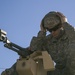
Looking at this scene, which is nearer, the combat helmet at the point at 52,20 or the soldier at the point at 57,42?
the soldier at the point at 57,42

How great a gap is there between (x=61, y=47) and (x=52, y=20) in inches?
29.2

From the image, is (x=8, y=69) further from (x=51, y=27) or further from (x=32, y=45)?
(x=51, y=27)

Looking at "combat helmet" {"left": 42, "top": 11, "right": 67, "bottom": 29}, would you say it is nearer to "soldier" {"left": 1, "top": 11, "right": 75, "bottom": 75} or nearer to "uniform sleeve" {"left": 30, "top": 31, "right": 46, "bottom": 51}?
"soldier" {"left": 1, "top": 11, "right": 75, "bottom": 75}

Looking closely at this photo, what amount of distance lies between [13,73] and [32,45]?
828mm

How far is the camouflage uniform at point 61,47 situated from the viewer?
673 centimetres

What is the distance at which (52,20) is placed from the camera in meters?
7.58

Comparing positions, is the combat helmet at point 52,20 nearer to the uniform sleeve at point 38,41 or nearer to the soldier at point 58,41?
the soldier at point 58,41

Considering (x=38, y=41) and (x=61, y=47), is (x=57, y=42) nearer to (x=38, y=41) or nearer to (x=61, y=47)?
(x=61, y=47)

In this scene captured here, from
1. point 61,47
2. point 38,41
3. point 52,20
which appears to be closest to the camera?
point 38,41

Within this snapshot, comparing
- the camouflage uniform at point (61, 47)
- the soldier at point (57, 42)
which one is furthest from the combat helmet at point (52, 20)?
the camouflage uniform at point (61, 47)

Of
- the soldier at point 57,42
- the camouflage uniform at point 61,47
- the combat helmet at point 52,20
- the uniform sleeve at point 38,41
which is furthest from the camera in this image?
the combat helmet at point 52,20

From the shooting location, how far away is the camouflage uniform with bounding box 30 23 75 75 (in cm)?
673

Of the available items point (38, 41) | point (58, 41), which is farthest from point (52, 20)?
point (38, 41)

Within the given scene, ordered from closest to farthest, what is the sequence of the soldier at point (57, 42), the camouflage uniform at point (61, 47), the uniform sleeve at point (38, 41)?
the camouflage uniform at point (61, 47) → the soldier at point (57, 42) → the uniform sleeve at point (38, 41)
